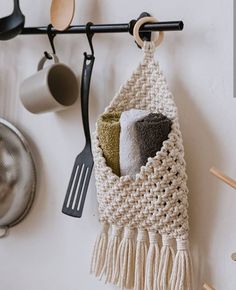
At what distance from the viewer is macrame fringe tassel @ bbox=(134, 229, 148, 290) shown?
84 centimetres

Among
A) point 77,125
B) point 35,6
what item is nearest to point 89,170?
point 77,125

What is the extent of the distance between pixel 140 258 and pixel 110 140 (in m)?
0.22

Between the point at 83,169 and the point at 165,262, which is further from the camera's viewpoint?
the point at 83,169

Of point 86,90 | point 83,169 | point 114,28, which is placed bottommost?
point 83,169

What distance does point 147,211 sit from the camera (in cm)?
81

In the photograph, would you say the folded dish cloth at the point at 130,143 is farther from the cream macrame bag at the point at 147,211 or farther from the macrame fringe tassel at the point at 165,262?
the macrame fringe tassel at the point at 165,262

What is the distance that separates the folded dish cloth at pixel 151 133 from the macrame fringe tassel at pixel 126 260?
0.16 meters

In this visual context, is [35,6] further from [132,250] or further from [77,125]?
[132,250]

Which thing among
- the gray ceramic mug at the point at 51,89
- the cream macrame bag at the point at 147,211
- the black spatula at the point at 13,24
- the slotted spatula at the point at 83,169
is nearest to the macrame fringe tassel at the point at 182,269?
the cream macrame bag at the point at 147,211

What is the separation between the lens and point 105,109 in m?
0.87

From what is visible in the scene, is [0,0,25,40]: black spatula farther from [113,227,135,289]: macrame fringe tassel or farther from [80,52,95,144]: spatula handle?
[113,227,135,289]: macrame fringe tassel

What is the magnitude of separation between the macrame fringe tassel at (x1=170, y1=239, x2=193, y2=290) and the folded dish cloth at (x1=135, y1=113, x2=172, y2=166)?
0.17m

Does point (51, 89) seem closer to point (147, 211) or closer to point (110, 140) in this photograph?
point (110, 140)

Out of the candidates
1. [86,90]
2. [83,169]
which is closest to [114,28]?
[86,90]
